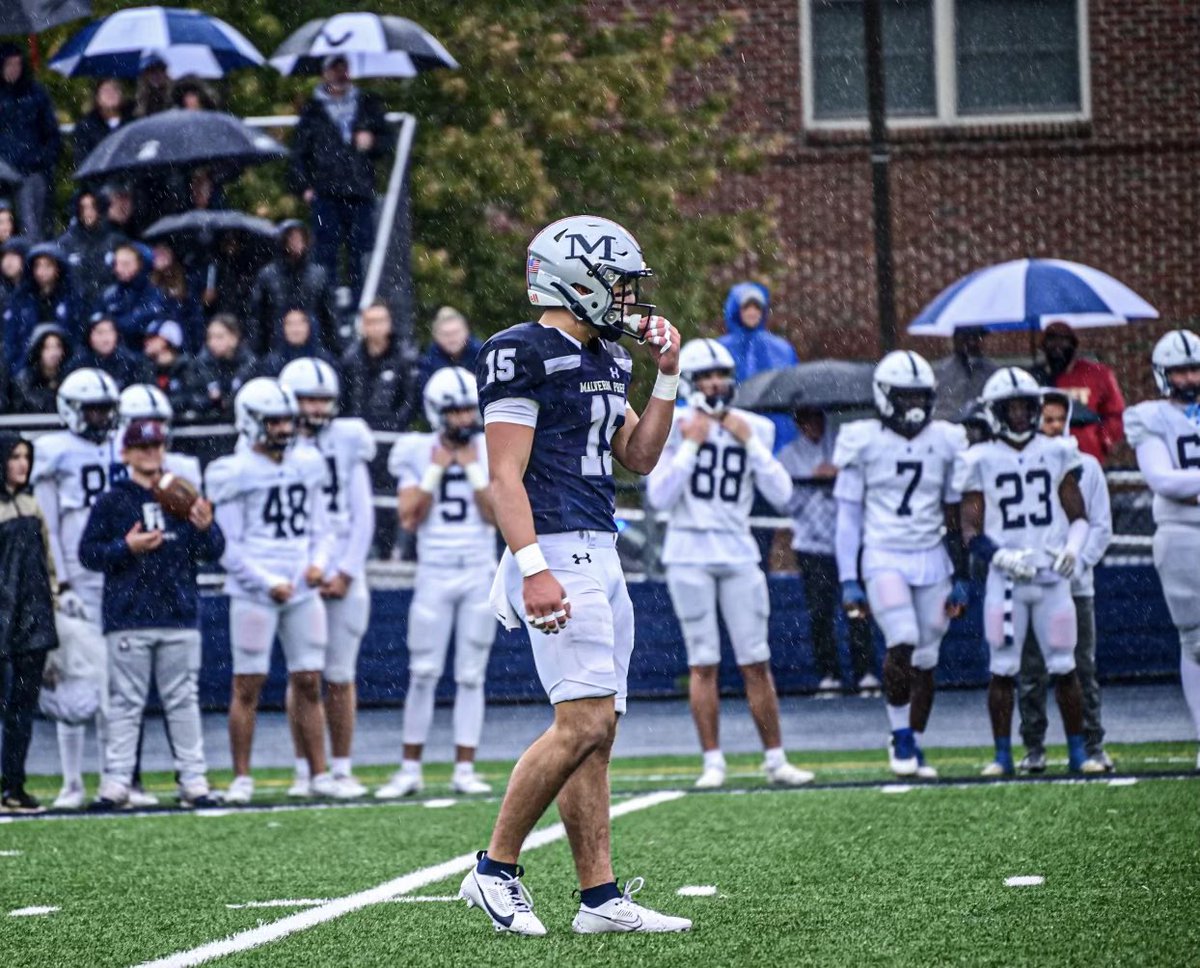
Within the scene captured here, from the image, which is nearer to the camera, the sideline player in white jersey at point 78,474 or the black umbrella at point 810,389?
the sideline player in white jersey at point 78,474

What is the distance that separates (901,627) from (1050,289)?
3.56 metres

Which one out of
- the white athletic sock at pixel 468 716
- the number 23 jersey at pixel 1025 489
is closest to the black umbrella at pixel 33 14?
the white athletic sock at pixel 468 716

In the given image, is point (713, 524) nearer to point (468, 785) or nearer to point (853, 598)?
point (853, 598)

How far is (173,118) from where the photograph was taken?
14.7 meters

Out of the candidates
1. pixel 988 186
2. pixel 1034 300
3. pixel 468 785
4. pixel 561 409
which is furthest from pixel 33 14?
pixel 988 186

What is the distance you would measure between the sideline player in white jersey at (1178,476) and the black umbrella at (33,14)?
7565 mm

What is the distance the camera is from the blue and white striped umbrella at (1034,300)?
13289 mm

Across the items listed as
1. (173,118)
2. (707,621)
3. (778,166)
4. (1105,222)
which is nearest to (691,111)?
(778,166)

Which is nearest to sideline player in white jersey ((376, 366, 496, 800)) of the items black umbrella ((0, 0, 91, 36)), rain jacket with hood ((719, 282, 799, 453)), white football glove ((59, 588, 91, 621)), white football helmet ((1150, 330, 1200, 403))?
white football glove ((59, 588, 91, 621))

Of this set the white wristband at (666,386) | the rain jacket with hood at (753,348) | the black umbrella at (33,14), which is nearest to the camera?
the white wristband at (666,386)

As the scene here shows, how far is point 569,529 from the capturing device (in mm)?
6055

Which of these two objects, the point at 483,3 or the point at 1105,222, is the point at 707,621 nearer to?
the point at 483,3

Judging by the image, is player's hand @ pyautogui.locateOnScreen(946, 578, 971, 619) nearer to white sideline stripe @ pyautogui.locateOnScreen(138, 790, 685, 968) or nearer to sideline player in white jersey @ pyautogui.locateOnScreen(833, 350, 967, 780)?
sideline player in white jersey @ pyautogui.locateOnScreen(833, 350, 967, 780)

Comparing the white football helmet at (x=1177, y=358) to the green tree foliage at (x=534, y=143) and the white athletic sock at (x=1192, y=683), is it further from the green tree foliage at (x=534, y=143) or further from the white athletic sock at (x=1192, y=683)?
the green tree foliage at (x=534, y=143)
